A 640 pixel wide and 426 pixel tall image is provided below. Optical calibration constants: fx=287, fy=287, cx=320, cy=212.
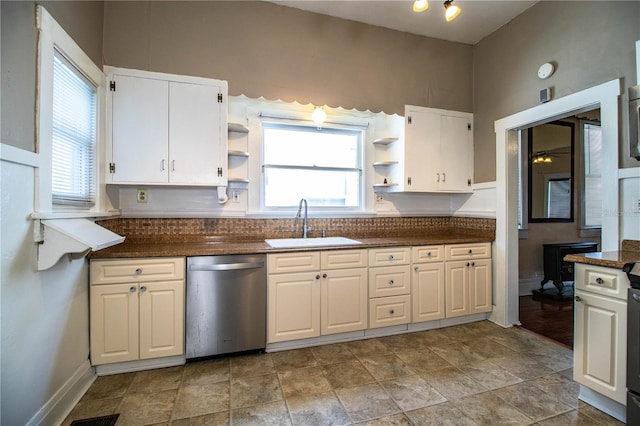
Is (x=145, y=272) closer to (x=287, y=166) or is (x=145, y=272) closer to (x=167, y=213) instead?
(x=167, y=213)

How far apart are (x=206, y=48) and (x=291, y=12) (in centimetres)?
93

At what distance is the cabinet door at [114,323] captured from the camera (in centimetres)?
199

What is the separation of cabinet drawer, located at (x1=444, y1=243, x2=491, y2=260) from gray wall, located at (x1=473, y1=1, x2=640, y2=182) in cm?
76

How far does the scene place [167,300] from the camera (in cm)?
211

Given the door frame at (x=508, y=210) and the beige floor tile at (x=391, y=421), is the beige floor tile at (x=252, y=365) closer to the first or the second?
the beige floor tile at (x=391, y=421)

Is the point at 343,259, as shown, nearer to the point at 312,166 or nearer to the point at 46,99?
the point at 312,166

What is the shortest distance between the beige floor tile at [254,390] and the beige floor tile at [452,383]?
3.43 feet

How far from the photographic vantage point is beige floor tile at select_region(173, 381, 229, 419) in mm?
1686

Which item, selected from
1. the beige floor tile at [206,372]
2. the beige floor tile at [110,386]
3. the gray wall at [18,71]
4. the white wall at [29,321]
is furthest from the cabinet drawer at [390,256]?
the gray wall at [18,71]

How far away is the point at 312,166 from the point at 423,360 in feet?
6.70

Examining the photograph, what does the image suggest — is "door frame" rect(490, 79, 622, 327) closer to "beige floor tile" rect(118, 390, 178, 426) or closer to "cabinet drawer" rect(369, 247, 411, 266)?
"cabinet drawer" rect(369, 247, 411, 266)

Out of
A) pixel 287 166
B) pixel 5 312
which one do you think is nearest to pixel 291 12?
pixel 287 166

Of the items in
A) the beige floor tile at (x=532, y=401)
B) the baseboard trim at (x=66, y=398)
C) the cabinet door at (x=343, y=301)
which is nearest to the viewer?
the baseboard trim at (x=66, y=398)

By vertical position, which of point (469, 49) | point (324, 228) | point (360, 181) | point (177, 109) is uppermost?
point (469, 49)
